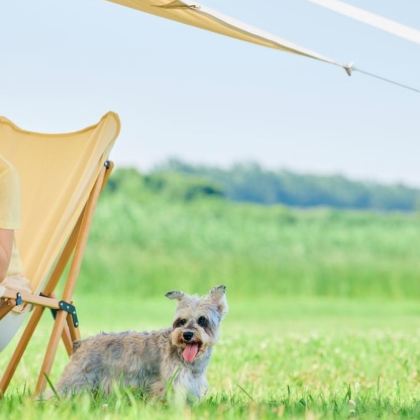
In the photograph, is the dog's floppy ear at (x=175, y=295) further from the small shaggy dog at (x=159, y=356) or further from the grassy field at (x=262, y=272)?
the grassy field at (x=262, y=272)

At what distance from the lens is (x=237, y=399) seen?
4.22 m

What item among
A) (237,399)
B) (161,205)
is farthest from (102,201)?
(237,399)

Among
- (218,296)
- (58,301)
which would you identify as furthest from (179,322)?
(58,301)

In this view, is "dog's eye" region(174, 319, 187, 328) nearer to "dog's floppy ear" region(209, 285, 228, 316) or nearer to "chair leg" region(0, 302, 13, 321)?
"dog's floppy ear" region(209, 285, 228, 316)

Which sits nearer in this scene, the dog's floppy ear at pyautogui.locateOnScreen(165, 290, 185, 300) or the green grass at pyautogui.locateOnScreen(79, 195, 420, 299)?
the dog's floppy ear at pyautogui.locateOnScreen(165, 290, 185, 300)

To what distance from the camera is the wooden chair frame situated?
3.90m

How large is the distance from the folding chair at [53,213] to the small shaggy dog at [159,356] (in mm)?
158

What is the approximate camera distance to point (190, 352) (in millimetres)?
3926

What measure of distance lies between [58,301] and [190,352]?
54 centimetres

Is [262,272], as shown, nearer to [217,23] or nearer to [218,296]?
[218,296]

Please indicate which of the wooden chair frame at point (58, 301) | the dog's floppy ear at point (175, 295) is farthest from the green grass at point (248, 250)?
the dog's floppy ear at point (175, 295)

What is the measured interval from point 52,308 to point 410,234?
11083mm

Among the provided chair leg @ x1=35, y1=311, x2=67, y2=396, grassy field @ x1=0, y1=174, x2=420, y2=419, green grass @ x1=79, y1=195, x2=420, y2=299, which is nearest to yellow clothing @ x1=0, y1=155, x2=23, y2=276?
chair leg @ x1=35, y1=311, x2=67, y2=396

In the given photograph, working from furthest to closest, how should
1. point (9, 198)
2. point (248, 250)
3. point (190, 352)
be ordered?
point (248, 250)
point (190, 352)
point (9, 198)
